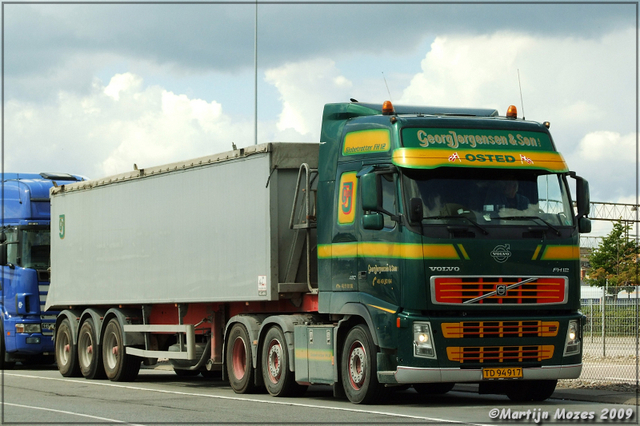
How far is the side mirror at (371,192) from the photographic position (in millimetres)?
13578

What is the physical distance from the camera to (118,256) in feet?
68.6

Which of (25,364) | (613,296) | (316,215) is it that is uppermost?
Answer: (316,215)

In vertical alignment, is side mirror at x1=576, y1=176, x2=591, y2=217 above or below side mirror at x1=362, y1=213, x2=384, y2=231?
above

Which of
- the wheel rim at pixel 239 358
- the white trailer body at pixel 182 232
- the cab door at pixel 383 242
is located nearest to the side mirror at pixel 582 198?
the cab door at pixel 383 242

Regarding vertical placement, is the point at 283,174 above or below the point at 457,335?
above

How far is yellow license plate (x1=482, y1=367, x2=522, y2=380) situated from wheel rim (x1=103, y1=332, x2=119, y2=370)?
9.32 meters

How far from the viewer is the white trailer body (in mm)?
16344

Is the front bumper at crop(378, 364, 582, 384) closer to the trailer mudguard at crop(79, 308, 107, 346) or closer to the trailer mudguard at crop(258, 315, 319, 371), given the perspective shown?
the trailer mudguard at crop(258, 315, 319, 371)

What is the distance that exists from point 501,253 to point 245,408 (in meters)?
3.87

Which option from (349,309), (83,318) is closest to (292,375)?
(349,309)

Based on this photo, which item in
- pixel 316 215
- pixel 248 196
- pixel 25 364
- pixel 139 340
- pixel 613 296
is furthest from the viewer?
pixel 25 364

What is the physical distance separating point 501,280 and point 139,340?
8841 mm

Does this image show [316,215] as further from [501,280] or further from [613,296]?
[613,296]

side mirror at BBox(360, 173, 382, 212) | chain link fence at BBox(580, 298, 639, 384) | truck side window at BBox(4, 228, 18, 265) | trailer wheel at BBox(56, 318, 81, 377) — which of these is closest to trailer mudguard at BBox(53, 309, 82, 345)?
trailer wheel at BBox(56, 318, 81, 377)
